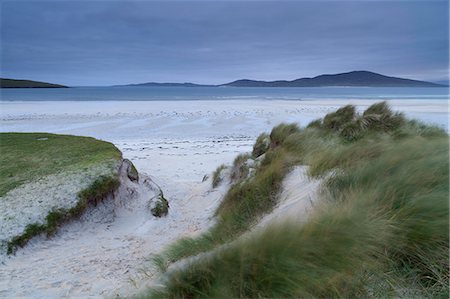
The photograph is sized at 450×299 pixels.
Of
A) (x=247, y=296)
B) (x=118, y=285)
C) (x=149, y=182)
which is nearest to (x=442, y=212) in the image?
(x=247, y=296)

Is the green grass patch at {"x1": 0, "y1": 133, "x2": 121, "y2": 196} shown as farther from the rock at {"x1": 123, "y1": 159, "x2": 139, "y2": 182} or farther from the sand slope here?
the sand slope

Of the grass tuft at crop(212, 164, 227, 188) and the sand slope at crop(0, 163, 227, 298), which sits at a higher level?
the grass tuft at crop(212, 164, 227, 188)

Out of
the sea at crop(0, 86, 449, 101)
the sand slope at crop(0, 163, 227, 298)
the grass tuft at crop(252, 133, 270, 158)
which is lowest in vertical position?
the sand slope at crop(0, 163, 227, 298)

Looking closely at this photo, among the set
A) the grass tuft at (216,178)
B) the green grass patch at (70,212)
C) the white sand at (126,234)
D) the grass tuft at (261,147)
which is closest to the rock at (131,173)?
the white sand at (126,234)

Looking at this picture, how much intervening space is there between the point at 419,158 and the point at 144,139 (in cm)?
1280

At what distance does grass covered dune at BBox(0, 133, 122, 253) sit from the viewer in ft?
16.8

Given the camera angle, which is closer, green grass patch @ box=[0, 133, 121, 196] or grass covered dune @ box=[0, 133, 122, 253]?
grass covered dune @ box=[0, 133, 122, 253]

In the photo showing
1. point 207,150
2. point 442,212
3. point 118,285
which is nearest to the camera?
point 442,212

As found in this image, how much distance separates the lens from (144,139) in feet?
49.7

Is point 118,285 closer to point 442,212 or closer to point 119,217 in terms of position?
point 119,217

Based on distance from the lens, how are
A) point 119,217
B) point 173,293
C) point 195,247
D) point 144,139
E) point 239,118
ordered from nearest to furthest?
point 173,293, point 195,247, point 119,217, point 144,139, point 239,118

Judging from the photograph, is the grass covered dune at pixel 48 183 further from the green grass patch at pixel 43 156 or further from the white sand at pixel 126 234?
the white sand at pixel 126 234

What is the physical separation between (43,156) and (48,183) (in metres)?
1.89

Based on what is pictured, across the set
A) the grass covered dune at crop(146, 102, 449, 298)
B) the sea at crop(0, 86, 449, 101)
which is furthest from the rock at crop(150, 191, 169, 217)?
the sea at crop(0, 86, 449, 101)
